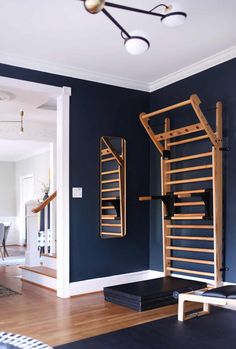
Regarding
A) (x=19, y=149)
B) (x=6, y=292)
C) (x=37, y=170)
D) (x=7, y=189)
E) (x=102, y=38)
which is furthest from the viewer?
(x=7, y=189)

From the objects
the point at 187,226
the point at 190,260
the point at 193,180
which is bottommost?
A: the point at 190,260

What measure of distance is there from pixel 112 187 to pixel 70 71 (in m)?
1.43

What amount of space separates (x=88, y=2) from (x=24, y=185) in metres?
9.30

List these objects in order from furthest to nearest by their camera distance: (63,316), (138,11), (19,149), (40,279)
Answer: (19,149) → (40,279) → (63,316) → (138,11)

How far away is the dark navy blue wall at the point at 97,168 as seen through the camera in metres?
4.32

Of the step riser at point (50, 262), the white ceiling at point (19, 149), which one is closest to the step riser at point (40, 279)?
the step riser at point (50, 262)

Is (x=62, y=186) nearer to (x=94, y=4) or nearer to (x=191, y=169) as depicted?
(x=191, y=169)

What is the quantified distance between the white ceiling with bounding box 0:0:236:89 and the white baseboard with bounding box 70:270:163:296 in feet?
7.73

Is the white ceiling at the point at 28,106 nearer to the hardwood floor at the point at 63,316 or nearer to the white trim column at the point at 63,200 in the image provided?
the white trim column at the point at 63,200

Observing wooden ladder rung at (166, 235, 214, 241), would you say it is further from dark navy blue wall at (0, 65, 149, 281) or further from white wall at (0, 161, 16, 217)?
white wall at (0, 161, 16, 217)

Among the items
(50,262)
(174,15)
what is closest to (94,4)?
(174,15)

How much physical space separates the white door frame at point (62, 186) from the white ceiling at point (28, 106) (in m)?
0.31

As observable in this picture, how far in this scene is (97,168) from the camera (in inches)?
178

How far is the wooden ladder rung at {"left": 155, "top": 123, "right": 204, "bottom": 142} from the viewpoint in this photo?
404 centimetres
